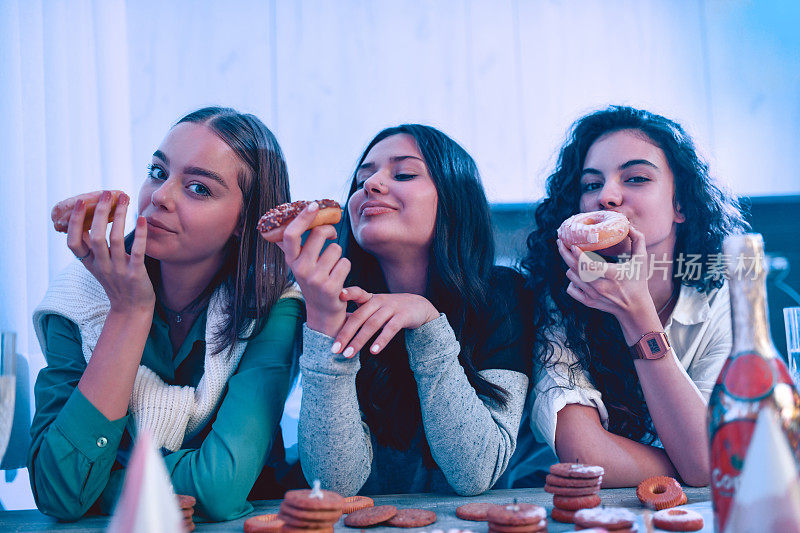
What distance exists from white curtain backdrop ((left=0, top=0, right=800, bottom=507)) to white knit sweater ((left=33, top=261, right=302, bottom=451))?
1.39 metres

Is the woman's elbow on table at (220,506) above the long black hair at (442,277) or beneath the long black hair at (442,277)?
beneath

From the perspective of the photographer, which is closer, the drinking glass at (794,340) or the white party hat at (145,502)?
the white party hat at (145,502)

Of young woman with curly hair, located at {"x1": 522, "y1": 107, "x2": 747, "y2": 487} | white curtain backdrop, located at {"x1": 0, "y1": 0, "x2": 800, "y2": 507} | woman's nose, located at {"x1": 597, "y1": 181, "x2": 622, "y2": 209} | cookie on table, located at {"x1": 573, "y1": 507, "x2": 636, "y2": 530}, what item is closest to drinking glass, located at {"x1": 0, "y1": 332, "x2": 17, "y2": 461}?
cookie on table, located at {"x1": 573, "y1": 507, "x2": 636, "y2": 530}

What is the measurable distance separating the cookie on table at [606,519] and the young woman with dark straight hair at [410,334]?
449mm

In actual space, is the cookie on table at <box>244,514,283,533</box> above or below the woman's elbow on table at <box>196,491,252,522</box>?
above

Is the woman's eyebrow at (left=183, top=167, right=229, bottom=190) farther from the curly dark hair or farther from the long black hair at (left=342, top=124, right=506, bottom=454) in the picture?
the curly dark hair

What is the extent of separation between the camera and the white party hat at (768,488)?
574 millimetres

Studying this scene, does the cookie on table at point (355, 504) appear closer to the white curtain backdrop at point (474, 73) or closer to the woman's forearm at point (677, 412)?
the woman's forearm at point (677, 412)

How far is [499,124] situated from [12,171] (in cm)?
212

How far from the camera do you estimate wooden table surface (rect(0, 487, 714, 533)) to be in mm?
924

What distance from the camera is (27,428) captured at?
1.79 metres

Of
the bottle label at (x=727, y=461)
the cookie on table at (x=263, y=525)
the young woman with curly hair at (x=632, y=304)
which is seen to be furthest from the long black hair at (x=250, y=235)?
the bottle label at (x=727, y=461)

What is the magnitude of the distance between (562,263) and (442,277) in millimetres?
358

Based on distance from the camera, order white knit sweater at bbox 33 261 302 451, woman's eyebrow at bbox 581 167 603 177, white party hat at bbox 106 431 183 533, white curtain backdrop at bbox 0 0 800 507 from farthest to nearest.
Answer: white curtain backdrop at bbox 0 0 800 507 → woman's eyebrow at bbox 581 167 603 177 → white knit sweater at bbox 33 261 302 451 → white party hat at bbox 106 431 183 533
